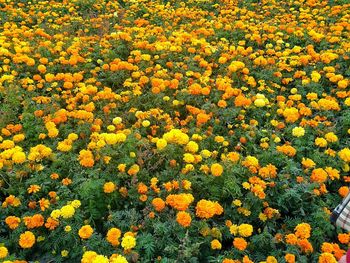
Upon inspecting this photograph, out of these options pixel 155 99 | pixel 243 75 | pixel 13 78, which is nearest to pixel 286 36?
pixel 243 75

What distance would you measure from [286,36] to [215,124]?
262 centimetres

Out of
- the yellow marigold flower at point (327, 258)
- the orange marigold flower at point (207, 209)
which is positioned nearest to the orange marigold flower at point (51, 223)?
the orange marigold flower at point (207, 209)

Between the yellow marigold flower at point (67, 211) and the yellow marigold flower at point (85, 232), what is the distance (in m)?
0.15

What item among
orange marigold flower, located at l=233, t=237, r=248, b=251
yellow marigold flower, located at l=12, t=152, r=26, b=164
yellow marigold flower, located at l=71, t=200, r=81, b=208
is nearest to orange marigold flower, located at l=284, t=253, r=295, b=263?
orange marigold flower, located at l=233, t=237, r=248, b=251

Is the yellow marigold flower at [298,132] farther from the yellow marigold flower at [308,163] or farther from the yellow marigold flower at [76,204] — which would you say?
the yellow marigold flower at [76,204]

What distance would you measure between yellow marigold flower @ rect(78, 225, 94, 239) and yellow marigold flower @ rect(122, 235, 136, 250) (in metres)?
0.26

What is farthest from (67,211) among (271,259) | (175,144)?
(271,259)

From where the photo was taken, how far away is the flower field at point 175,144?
116 inches

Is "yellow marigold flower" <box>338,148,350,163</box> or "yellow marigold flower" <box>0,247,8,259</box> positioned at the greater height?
"yellow marigold flower" <box>338,148,350,163</box>

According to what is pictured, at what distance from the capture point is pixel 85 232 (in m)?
2.80

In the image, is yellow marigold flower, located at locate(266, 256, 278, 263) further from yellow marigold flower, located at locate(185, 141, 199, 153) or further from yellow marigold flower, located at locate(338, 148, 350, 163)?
yellow marigold flower, located at locate(338, 148, 350, 163)

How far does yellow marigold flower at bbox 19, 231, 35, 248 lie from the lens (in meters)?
2.81

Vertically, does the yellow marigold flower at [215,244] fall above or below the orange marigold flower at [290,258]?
below

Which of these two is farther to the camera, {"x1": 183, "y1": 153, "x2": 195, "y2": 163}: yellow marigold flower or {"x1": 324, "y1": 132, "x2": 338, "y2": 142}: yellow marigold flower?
{"x1": 324, "y1": 132, "x2": 338, "y2": 142}: yellow marigold flower
